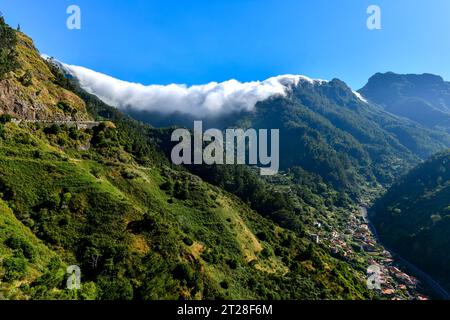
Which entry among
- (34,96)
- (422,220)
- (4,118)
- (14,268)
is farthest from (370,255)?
(4,118)

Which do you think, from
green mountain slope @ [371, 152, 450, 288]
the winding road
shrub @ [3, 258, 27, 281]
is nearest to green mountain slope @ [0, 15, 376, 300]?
shrub @ [3, 258, 27, 281]

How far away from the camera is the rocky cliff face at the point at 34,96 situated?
59250 mm

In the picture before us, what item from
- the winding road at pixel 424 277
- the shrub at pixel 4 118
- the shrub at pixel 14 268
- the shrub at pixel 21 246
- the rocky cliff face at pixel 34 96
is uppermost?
the rocky cliff face at pixel 34 96

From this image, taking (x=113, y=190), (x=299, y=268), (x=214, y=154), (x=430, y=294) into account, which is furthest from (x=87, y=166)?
(x=430, y=294)

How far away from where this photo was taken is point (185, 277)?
123ft

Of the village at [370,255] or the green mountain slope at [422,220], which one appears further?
the green mountain slope at [422,220]

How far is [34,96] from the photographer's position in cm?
6588

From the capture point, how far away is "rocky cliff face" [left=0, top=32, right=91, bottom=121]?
194ft

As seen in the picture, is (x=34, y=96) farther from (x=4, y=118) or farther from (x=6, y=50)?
(x=4, y=118)

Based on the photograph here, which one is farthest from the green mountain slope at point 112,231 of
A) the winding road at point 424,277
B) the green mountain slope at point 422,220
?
the green mountain slope at point 422,220

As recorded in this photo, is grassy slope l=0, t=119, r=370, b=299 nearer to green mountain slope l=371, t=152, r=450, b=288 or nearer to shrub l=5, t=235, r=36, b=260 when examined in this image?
shrub l=5, t=235, r=36, b=260

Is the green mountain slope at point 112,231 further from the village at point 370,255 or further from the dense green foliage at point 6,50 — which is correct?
the village at point 370,255

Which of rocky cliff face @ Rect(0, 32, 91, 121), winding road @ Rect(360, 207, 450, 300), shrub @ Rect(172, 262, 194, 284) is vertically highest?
rocky cliff face @ Rect(0, 32, 91, 121)

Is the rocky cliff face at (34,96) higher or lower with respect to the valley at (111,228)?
higher
